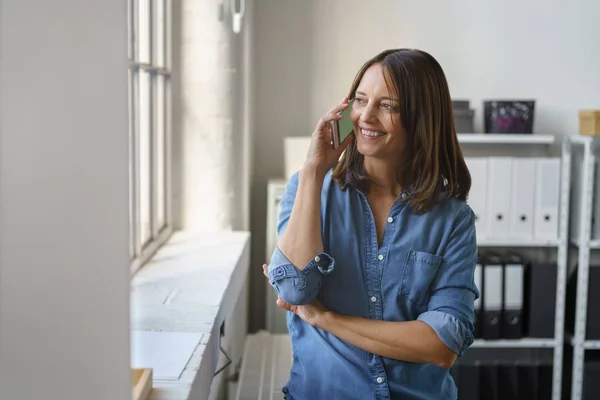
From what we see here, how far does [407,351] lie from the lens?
1.25 meters

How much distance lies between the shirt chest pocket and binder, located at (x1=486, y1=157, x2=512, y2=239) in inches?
74.6

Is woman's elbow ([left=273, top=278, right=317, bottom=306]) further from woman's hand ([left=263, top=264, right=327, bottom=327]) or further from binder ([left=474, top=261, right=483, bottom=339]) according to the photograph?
binder ([left=474, top=261, right=483, bottom=339])

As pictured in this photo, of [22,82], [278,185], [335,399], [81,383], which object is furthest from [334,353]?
[278,185]

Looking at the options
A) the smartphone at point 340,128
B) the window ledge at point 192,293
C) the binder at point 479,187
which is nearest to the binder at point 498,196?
the binder at point 479,187

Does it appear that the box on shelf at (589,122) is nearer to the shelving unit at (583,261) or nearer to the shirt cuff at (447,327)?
the shelving unit at (583,261)

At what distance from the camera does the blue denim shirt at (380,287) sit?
1261 millimetres

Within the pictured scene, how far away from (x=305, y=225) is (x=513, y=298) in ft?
6.89

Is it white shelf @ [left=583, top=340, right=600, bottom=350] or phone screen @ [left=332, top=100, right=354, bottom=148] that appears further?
Answer: white shelf @ [left=583, top=340, right=600, bottom=350]

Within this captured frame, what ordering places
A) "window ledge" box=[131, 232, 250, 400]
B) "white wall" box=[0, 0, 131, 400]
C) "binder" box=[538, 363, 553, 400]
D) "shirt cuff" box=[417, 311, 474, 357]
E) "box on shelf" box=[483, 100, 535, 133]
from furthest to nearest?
1. "binder" box=[538, 363, 553, 400]
2. "box on shelf" box=[483, 100, 535, 133]
3. "window ledge" box=[131, 232, 250, 400]
4. "shirt cuff" box=[417, 311, 474, 357]
5. "white wall" box=[0, 0, 131, 400]

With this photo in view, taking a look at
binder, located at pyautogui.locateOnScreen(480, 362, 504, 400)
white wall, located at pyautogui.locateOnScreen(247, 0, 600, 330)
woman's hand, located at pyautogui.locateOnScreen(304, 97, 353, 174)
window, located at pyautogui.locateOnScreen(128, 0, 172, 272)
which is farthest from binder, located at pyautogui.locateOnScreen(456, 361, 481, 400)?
woman's hand, located at pyautogui.locateOnScreen(304, 97, 353, 174)

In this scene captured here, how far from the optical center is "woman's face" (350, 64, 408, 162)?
→ 127 cm

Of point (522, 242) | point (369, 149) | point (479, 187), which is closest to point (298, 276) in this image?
point (369, 149)

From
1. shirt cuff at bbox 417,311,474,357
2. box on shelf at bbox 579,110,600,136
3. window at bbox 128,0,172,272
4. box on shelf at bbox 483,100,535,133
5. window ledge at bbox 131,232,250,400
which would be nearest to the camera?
shirt cuff at bbox 417,311,474,357

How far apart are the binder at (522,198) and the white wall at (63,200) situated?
2.54 metres
